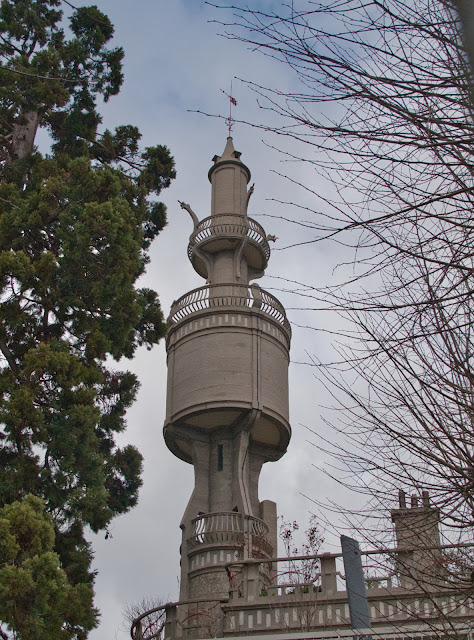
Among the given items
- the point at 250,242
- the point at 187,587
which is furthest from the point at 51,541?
the point at 250,242

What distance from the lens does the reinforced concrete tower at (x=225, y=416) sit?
25906 mm

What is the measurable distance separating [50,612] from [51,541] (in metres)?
1.18

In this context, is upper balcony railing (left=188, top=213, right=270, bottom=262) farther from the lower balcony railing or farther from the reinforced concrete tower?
the lower balcony railing

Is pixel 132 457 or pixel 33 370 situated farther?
pixel 132 457

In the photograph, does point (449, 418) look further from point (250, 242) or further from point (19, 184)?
point (250, 242)

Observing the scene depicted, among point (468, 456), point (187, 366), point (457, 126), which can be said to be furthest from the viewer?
point (187, 366)

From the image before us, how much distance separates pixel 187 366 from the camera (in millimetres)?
28406

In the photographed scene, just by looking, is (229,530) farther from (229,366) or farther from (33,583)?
(33,583)

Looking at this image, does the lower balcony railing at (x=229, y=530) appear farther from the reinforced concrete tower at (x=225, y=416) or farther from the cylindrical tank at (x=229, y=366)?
the cylindrical tank at (x=229, y=366)

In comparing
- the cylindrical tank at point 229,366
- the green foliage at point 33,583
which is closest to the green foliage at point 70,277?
the green foliage at point 33,583

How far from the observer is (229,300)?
96.7 ft

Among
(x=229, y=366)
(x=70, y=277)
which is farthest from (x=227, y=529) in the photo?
(x=70, y=277)

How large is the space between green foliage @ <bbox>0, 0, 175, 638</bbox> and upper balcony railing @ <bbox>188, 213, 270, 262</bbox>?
8.49 meters

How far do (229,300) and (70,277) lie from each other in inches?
447
